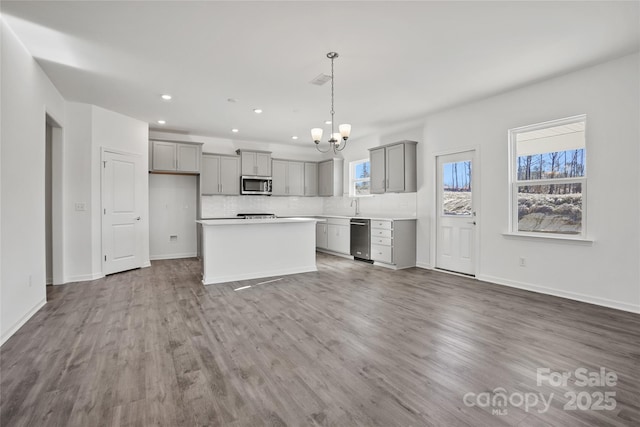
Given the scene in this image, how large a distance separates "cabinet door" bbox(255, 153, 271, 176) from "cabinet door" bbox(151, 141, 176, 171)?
183 centimetres

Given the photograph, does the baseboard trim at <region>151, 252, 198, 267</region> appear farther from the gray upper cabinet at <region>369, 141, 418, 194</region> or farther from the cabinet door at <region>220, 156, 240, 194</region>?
the gray upper cabinet at <region>369, 141, 418, 194</region>

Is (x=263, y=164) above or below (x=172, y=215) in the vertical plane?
above

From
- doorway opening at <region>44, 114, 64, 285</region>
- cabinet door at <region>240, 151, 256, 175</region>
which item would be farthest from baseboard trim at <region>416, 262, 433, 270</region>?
doorway opening at <region>44, 114, 64, 285</region>

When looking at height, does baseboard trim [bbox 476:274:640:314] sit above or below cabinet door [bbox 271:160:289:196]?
below

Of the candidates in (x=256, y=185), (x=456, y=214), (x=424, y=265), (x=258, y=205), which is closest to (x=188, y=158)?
(x=256, y=185)

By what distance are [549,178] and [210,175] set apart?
6.16 meters

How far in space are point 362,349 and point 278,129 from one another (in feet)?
16.8

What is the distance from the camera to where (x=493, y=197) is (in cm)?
471

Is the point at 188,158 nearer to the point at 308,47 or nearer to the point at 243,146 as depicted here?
the point at 243,146

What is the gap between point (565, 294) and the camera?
3928 millimetres

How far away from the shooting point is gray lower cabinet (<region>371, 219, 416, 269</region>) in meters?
5.81

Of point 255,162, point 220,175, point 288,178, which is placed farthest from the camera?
point 288,178

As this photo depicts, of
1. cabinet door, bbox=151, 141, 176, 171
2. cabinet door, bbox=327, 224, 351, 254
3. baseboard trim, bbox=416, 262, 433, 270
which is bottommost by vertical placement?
baseboard trim, bbox=416, 262, 433, 270

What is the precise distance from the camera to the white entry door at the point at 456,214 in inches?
202
